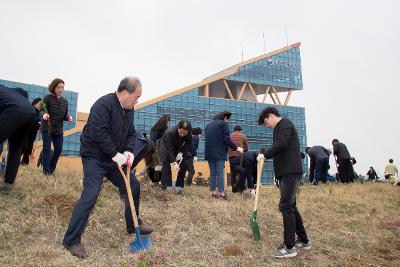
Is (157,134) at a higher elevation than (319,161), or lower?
higher

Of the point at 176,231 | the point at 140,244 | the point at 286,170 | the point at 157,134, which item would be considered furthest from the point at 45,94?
the point at 286,170

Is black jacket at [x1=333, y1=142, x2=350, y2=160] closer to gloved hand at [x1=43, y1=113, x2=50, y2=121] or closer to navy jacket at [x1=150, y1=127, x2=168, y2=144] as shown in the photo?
navy jacket at [x1=150, y1=127, x2=168, y2=144]

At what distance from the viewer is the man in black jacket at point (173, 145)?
26.1ft

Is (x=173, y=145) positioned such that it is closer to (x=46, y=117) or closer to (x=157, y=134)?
(x=157, y=134)

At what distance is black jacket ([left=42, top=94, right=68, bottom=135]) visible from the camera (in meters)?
7.65

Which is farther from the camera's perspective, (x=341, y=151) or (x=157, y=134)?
(x=341, y=151)

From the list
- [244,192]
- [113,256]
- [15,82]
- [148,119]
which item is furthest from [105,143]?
[15,82]

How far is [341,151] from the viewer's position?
1402 cm

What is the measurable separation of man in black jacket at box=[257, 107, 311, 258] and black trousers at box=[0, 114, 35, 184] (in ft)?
11.8

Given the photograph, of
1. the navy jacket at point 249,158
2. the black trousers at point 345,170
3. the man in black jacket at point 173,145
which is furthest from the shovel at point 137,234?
the black trousers at point 345,170

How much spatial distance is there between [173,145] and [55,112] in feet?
8.56

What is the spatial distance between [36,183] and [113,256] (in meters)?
3.44

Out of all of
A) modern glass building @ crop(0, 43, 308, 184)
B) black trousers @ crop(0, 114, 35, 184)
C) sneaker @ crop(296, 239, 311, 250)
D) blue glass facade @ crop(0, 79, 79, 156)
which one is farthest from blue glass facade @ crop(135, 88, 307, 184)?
sneaker @ crop(296, 239, 311, 250)

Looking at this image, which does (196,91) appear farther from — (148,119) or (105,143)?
(105,143)
